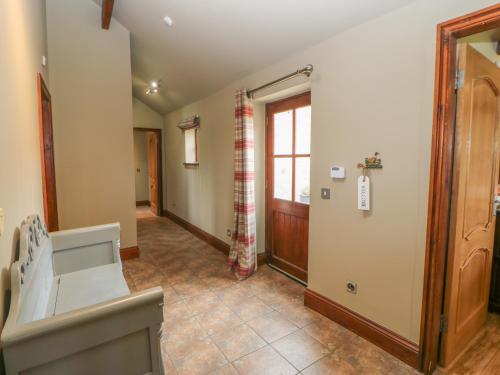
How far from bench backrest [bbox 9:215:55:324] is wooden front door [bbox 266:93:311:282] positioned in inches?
86.4

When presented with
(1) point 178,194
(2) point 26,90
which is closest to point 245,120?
(2) point 26,90

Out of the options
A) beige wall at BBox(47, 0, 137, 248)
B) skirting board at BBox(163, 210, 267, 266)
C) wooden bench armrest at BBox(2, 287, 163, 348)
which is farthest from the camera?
skirting board at BBox(163, 210, 267, 266)

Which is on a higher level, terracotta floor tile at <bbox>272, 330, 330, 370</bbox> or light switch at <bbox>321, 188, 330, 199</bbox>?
light switch at <bbox>321, 188, 330, 199</bbox>

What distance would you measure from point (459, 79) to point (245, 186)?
2.06m

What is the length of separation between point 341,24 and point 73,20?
3077mm

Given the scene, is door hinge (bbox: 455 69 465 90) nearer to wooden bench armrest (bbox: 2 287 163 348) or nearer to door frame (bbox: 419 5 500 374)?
door frame (bbox: 419 5 500 374)

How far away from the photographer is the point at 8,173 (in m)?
1.21

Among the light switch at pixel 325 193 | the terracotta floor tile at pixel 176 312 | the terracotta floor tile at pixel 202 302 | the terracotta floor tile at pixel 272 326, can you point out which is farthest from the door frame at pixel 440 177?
the terracotta floor tile at pixel 176 312

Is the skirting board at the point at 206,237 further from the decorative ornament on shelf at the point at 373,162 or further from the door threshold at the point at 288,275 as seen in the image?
the decorative ornament on shelf at the point at 373,162

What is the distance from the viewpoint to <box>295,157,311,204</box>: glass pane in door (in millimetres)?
2809

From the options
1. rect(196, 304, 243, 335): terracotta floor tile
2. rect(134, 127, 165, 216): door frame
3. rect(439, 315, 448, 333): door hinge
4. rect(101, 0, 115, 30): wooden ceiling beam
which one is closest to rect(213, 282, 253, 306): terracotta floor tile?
rect(196, 304, 243, 335): terracotta floor tile

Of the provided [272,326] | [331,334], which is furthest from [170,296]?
[331,334]

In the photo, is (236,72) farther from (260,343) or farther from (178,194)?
(178,194)

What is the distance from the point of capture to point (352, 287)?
215cm
